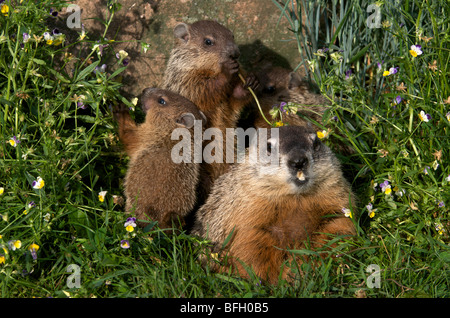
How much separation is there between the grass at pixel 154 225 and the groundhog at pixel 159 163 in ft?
0.61

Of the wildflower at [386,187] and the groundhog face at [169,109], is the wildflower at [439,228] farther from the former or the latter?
the groundhog face at [169,109]

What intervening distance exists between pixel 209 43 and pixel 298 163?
7.44ft

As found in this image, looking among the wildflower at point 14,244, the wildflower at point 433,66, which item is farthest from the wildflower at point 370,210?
the wildflower at point 14,244

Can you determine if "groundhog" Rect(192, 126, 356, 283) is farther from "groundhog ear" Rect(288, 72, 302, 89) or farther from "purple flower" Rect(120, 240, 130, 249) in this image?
"groundhog ear" Rect(288, 72, 302, 89)

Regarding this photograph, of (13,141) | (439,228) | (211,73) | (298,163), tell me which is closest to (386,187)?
(439,228)

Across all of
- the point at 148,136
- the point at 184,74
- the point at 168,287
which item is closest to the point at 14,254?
the point at 168,287

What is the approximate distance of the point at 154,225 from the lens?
426 centimetres

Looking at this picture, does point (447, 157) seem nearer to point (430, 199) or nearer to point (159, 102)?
point (430, 199)

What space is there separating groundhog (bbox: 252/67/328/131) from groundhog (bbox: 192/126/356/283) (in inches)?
55.4

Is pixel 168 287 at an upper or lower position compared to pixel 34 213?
lower

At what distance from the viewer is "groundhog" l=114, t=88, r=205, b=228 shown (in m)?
4.55

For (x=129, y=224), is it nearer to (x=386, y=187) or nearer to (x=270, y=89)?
(x=386, y=187)

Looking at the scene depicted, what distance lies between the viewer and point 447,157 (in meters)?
4.40
